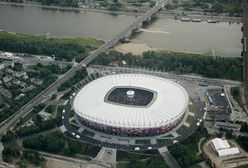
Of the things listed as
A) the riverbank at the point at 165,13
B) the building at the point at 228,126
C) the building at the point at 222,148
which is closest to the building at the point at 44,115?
the building at the point at 222,148

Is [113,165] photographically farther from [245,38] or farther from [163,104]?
[245,38]

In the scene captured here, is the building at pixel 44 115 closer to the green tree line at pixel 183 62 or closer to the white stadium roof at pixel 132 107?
the white stadium roof at pixel 132 107

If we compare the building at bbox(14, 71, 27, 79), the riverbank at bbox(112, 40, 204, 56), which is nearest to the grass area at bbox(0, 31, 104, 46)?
the riverbank at bbox(112, 40, 204, 56)

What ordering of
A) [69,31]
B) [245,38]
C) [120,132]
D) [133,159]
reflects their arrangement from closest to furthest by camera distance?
[133,159] → [120,132] → [245,38] → [69,31]

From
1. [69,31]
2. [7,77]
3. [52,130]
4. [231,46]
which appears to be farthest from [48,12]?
[52,130]

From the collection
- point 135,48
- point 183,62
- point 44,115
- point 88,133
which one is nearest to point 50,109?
point 44,115

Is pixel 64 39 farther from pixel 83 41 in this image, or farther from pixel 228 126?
pixel 228 126
